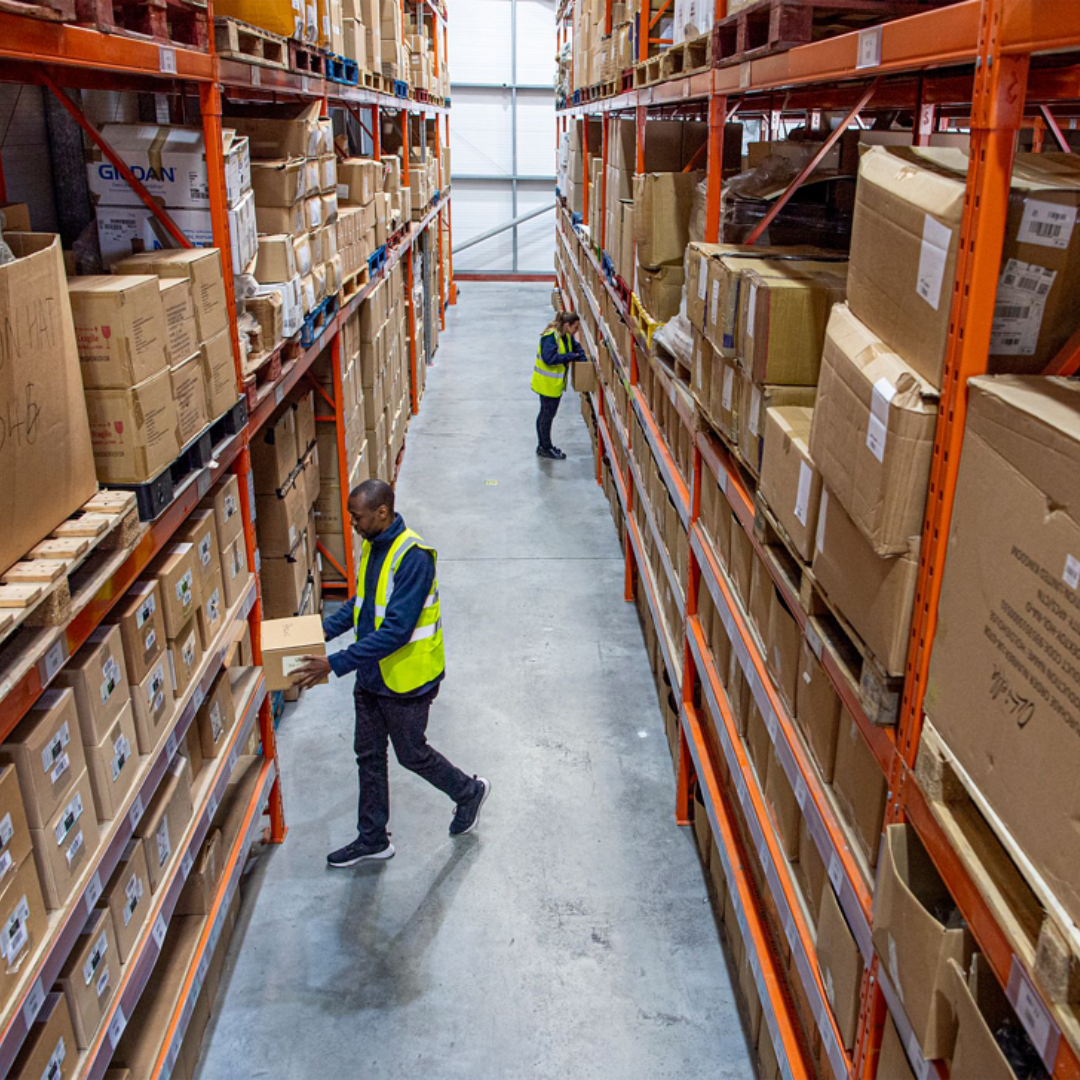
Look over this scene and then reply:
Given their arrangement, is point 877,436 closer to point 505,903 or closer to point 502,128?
point 505,903

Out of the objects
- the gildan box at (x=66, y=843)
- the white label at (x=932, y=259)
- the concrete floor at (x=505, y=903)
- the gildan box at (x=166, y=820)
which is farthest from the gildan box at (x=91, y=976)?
the white label at (x=932, y=259)

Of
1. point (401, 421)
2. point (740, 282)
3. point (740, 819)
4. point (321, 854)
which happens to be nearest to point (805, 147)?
point (740, 282)

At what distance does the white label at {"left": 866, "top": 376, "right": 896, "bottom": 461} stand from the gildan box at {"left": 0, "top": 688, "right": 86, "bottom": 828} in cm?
194

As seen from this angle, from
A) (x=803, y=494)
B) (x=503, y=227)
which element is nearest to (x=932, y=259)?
(x=803, y=494)

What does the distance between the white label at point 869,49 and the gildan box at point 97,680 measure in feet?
7.66

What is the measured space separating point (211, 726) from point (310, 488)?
2.70 meters

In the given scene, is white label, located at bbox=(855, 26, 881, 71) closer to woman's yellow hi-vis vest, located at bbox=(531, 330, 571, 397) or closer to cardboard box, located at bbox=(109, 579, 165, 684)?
cardboard box, located at bbox=(109, 579, 165, 684)

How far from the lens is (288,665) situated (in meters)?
4.24

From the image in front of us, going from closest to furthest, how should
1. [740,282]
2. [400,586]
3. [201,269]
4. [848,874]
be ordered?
1. [848,874]
2. [740,282]
3. [201,269]
4. [400,586]

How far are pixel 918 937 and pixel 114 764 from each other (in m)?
2.08

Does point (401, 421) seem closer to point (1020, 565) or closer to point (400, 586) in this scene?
point (400, 586)

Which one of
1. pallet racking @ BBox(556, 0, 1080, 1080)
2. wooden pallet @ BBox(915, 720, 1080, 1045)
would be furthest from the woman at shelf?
wooden pallet @ BBox(915, 720, 1080, 1045)

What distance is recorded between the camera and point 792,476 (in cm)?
257

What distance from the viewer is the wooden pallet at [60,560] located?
210cm
